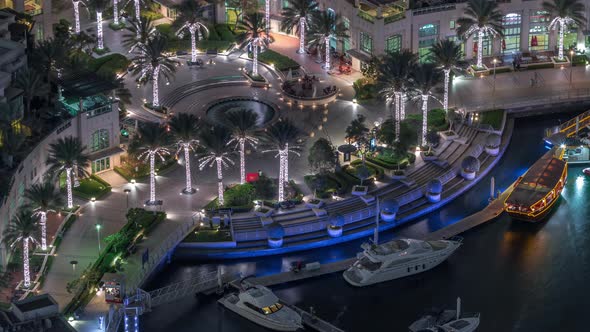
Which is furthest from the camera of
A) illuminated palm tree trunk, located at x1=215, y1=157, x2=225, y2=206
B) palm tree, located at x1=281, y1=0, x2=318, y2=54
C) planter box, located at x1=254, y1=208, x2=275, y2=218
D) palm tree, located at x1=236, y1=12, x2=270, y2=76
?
palm tree, located at x1=281, y1=0, x2=318, y2=54

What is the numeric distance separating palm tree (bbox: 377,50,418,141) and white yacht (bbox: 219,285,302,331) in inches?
1405

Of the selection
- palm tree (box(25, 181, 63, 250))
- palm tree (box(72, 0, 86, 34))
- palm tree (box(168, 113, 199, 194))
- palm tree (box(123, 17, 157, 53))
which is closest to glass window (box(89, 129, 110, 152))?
palm tree (box(168, 113, 199, 194))

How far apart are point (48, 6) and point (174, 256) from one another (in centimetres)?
5182

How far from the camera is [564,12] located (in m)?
188

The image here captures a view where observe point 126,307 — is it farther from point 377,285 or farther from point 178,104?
point 178,104

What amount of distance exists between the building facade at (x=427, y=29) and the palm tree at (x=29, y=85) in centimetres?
4635

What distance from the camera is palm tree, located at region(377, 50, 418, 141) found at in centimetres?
16538

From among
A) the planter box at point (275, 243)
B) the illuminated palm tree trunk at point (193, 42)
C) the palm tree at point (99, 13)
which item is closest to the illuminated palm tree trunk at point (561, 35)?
the illuminated palm tree trunk at point (193, 42)

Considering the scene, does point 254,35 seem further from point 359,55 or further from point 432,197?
point 432,197

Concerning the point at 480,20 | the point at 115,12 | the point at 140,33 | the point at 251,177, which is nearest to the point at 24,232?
the point at 251,177

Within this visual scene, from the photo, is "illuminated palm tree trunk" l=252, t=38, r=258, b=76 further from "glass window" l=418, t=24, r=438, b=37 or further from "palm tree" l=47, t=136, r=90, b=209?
"palm tree" l=47, t=136, r=90, b=209

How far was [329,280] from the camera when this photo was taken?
14375cm

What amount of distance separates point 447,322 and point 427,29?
64012mm

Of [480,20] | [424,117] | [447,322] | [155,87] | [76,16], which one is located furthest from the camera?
[76,16]
